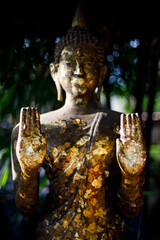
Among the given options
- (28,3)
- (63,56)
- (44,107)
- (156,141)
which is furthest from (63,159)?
(156,141)

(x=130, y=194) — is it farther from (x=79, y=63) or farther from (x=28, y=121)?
(x=79, y=63)

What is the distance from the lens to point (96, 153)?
3.19 ft

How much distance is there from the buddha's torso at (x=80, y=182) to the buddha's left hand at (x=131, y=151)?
0.12m

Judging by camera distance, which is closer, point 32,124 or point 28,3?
point 32,124

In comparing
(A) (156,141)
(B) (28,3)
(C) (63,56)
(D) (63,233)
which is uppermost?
(B) (28,3)

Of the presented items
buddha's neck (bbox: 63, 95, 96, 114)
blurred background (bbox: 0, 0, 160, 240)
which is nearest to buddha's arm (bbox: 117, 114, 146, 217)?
buddha's neck (bbox: 63, 95, 96, 114)

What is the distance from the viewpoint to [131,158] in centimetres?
87

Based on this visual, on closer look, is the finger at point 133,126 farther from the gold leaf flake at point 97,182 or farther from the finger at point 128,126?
the gold leaf flake at point 97,182

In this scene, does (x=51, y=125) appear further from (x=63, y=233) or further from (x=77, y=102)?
(x=63, y=233)

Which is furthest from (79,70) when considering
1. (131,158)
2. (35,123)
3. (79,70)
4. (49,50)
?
(49,50)

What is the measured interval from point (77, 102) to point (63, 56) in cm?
22

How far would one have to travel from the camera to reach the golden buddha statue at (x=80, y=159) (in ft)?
2.87

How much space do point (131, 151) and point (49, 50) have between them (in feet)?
3.64

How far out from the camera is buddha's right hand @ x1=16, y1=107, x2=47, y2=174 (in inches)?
33.3
